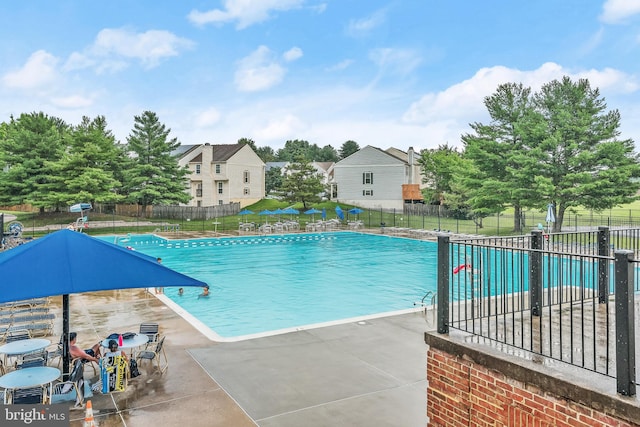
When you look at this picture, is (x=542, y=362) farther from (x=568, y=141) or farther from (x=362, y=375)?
(x=568, y=141)

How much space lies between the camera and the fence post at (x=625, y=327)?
10.9 ft

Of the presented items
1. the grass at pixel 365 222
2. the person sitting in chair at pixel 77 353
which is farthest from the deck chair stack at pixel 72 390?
the grass at pixel 365 222

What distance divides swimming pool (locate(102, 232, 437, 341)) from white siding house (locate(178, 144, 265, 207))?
22.1m

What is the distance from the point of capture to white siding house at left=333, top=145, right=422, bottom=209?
2149 inches

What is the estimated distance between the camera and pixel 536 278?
571 cm

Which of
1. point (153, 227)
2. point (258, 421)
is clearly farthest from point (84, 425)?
point (153, 227)

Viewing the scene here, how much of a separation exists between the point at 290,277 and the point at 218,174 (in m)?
38.6

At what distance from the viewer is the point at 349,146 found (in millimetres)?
119750

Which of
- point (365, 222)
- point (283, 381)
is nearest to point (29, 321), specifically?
point (283, 381)

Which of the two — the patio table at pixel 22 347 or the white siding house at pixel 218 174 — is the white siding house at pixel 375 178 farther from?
the patio table at pixel 22 347

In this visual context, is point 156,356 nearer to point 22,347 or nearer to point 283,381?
point 22,347

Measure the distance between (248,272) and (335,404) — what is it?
50.2ft

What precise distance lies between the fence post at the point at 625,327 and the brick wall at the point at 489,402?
275 millimetres

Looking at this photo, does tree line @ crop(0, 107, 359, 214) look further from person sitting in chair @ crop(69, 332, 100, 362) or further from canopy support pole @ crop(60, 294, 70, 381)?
canopy support pole @ crop(60, 294, 70, 381)
